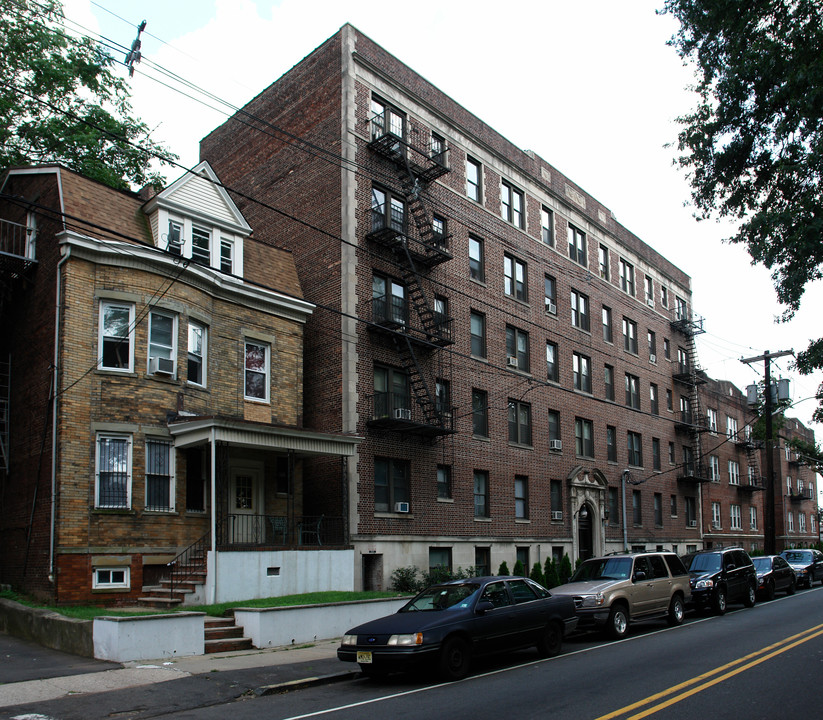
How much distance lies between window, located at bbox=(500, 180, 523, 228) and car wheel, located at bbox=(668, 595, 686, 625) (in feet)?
55.5

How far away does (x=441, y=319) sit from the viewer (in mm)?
25625

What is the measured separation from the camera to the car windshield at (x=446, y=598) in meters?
13.3

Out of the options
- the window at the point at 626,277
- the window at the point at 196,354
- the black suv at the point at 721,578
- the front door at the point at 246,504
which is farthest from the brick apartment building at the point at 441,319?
the black suv at the point at 721,578

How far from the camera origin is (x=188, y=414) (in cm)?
1967

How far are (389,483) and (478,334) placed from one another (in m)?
7.41

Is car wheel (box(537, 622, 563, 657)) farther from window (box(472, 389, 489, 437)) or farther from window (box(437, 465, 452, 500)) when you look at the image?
window (box(472, 389, 489, 437))

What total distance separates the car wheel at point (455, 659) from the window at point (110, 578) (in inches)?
357

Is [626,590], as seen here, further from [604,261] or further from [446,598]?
[604,261]

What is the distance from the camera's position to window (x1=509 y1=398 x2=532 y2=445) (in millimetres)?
30078

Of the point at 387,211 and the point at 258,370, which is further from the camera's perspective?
the point at 387,211

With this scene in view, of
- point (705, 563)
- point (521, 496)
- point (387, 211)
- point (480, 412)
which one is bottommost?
point (705, 563)

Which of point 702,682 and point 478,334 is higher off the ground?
point 478,334

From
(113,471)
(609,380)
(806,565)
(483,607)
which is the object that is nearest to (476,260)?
(609,380)

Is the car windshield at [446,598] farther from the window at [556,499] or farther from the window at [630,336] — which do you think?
the window at [630,336]
